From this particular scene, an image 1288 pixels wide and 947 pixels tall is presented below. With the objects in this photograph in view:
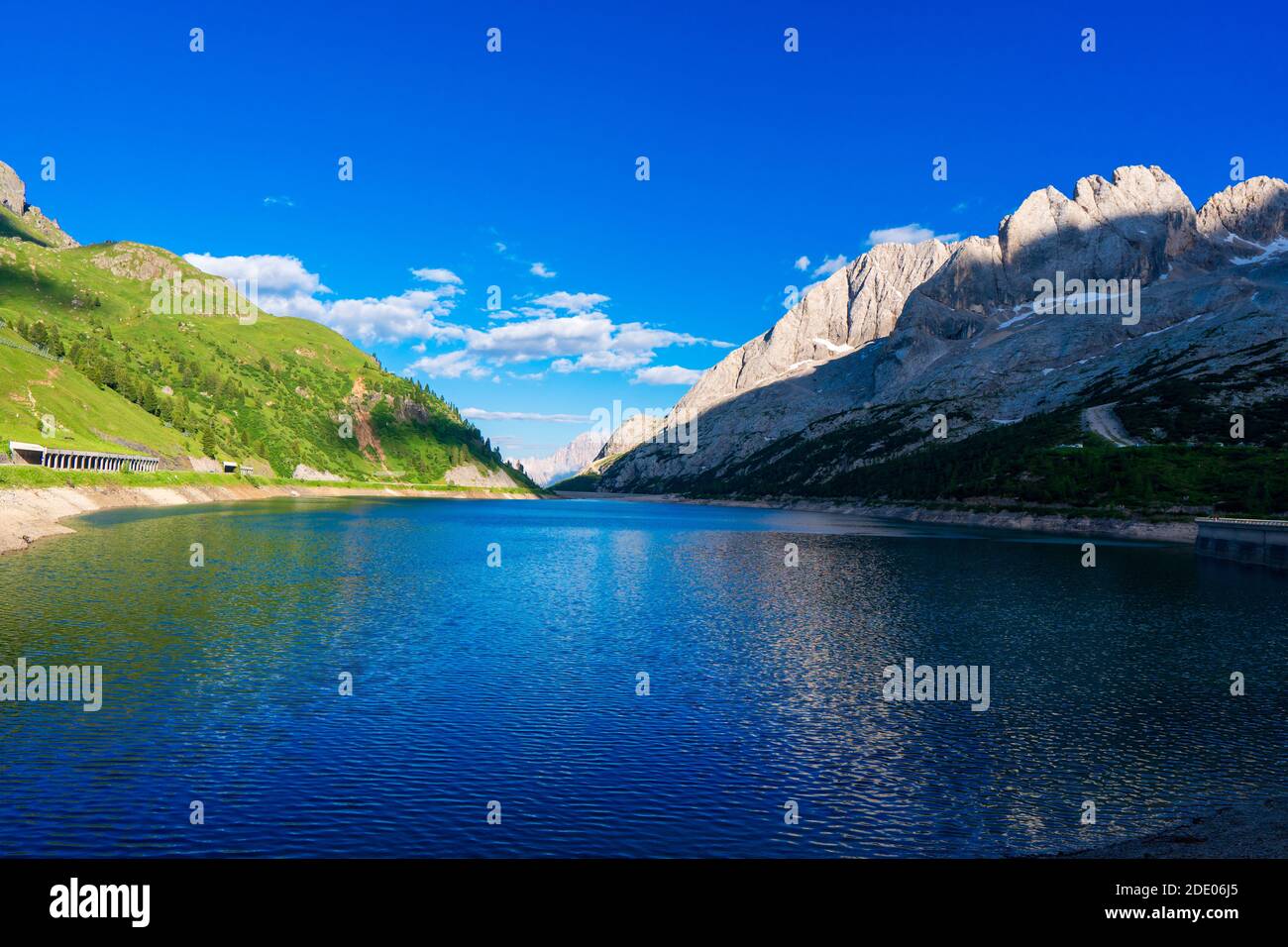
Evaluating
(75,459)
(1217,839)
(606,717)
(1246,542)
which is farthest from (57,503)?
(1246,542)

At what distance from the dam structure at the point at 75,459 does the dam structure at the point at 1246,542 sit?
187832mm

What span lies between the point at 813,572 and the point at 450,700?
194 feet

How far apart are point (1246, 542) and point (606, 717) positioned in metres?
111

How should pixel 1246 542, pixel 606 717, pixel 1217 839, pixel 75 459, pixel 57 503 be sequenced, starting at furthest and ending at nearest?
1. pixel 75 459
2. pixel 57 503
3. pixel 1246 542
4. pixel 606 717
5. pixel 1217 839

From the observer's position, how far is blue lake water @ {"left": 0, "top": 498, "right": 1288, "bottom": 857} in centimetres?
2216

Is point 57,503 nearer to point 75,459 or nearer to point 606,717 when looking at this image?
point 75,459

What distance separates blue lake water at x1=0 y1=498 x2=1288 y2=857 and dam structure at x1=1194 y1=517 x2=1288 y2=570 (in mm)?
33403

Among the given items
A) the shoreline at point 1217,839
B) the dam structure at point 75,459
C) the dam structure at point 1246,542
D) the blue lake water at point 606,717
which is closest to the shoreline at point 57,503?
the dam structure at point 75,459

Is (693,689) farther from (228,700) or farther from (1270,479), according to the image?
(1270,479)

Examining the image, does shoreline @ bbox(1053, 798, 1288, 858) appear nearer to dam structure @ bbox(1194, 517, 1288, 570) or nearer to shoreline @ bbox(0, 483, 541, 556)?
shoreline @ bbox(0, 483, 541, 556)

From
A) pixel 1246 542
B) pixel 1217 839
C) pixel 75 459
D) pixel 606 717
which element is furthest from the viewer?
pixel 75 459

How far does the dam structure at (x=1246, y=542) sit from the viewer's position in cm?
10056

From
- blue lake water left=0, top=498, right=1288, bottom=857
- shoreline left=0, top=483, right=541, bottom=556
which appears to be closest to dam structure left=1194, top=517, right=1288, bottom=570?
blue lake water left=0, top=498, right=1288, bottom=857

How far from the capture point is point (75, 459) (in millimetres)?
160750
